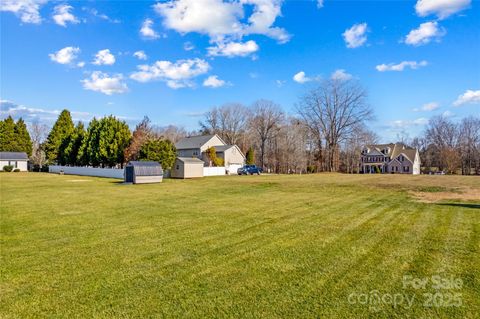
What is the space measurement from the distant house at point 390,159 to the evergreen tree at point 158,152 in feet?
163

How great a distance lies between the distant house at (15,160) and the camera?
52.9 m

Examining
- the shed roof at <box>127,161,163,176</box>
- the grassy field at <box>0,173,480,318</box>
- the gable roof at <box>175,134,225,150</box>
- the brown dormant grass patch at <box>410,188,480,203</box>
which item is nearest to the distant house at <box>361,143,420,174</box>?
the gable roof at <box>175,134,225,150</box>

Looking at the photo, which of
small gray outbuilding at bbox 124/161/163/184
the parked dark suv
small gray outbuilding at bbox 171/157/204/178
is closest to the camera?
small gray outbuilding at bbox 124/161/163/184

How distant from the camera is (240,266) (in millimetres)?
5812

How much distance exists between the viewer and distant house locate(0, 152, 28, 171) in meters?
52.9

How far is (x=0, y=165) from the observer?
52.8 metres

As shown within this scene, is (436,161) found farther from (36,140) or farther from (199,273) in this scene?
(36,140)

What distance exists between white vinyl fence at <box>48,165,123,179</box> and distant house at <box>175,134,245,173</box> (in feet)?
51.6

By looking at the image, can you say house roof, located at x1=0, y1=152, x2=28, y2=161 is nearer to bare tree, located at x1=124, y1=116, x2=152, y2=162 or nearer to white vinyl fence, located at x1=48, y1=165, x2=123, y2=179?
white vinyl fence, located at x1=48, y1=165, x2=123, y2=179

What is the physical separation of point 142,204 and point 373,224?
1001cm

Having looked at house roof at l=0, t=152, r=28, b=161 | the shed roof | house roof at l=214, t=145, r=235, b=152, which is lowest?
the shed roof

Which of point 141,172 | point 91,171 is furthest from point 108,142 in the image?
point 141,172

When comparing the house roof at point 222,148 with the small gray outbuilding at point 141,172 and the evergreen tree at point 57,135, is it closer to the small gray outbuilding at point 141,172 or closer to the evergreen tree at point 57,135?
the small gray outbuilding at point 141,172

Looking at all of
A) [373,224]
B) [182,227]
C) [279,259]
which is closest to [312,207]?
[373,224]
